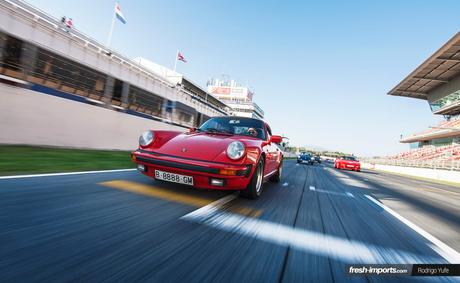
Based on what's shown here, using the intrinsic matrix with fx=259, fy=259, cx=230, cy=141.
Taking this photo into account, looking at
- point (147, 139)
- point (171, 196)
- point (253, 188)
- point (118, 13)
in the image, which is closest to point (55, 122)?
point (147, 139)

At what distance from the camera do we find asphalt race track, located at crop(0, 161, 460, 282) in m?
1.53

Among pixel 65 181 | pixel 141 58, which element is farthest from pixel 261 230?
pixel 141 58

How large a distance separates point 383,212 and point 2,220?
16.4ft

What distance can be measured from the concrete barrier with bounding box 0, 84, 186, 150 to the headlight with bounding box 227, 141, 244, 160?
6.17 m

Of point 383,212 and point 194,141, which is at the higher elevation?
point 194,141

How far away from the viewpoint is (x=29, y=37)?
984 cm

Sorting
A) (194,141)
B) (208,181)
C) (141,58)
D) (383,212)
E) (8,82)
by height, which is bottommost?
(383,212)

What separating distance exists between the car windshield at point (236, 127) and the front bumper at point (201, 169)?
1465 mm

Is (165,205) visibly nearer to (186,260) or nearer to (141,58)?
(186,260)

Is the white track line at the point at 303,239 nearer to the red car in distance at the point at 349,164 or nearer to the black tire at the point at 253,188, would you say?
the black tire at the point at 253,188

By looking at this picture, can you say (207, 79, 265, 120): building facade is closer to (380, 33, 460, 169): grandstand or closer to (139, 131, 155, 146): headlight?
(380, 33, 460, 169): grandstand

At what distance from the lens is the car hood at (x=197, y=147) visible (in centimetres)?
360

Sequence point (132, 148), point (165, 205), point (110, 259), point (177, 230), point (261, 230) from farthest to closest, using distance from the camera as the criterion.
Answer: point (132, 148) → point (165, 205) → point (261, 230) → point (177, 230) → point (110, 259)

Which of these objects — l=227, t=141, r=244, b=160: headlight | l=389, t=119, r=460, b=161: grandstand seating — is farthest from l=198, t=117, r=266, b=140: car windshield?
l=389, t=119, r=460, b=161: grandstand seating
